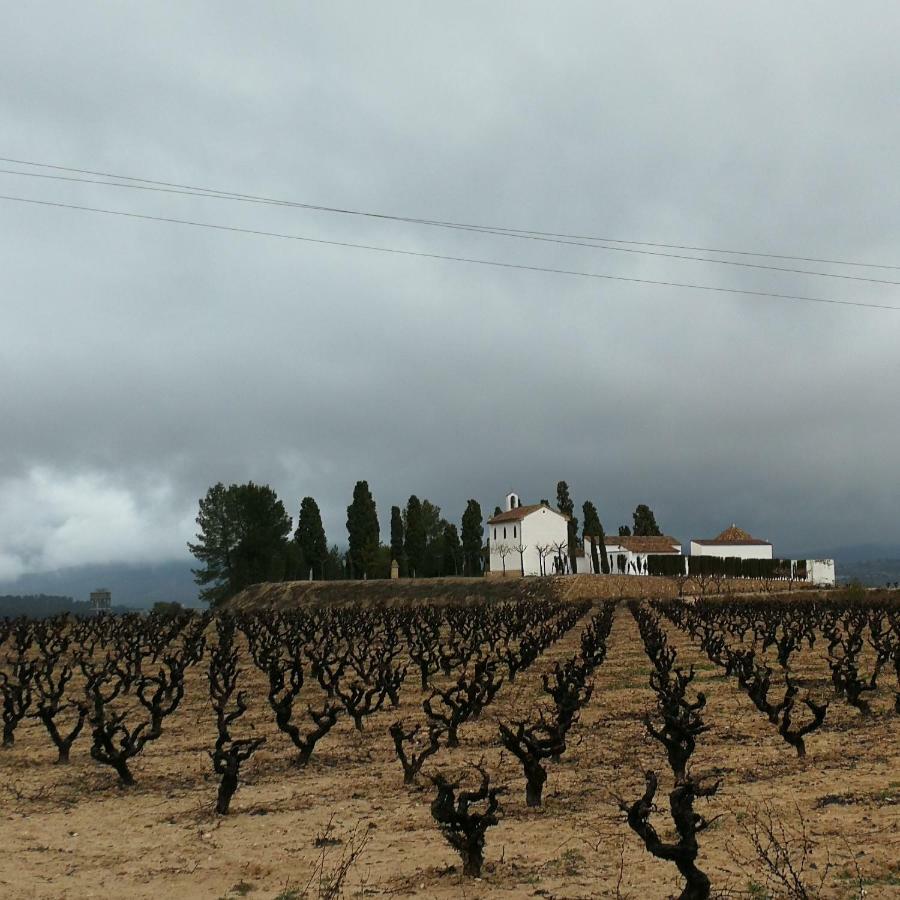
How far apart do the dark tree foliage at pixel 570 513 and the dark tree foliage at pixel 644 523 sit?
39.2 feet

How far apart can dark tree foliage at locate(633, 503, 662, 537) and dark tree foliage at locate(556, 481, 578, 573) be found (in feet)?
39.2

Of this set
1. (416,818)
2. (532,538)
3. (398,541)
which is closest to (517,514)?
(532,538)

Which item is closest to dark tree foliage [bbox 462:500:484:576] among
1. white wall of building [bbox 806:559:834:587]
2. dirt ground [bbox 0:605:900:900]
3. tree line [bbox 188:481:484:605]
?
tree line [bbox 188:481:484:605]

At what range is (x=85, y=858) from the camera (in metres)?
9.45

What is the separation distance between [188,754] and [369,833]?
263 inches

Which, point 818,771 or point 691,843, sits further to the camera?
point 818,771

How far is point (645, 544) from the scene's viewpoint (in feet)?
344

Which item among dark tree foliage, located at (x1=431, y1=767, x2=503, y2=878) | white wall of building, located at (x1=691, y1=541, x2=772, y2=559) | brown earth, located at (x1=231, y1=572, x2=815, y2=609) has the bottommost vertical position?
brown earth, located at (x1=231, y1=572, x2=815, y2=609)

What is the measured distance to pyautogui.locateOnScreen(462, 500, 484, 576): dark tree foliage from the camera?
97.1 metres

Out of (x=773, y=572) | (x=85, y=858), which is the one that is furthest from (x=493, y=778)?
(x=773, y=572)

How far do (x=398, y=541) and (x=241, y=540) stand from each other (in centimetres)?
1814

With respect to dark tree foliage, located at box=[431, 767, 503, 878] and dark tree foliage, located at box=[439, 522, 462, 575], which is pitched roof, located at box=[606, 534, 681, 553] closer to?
dark tree foliage, located at box=[439, 522, 462, 575]

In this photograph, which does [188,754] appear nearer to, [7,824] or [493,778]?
[7,824]

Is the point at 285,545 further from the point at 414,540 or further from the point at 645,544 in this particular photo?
the point at 645,544
